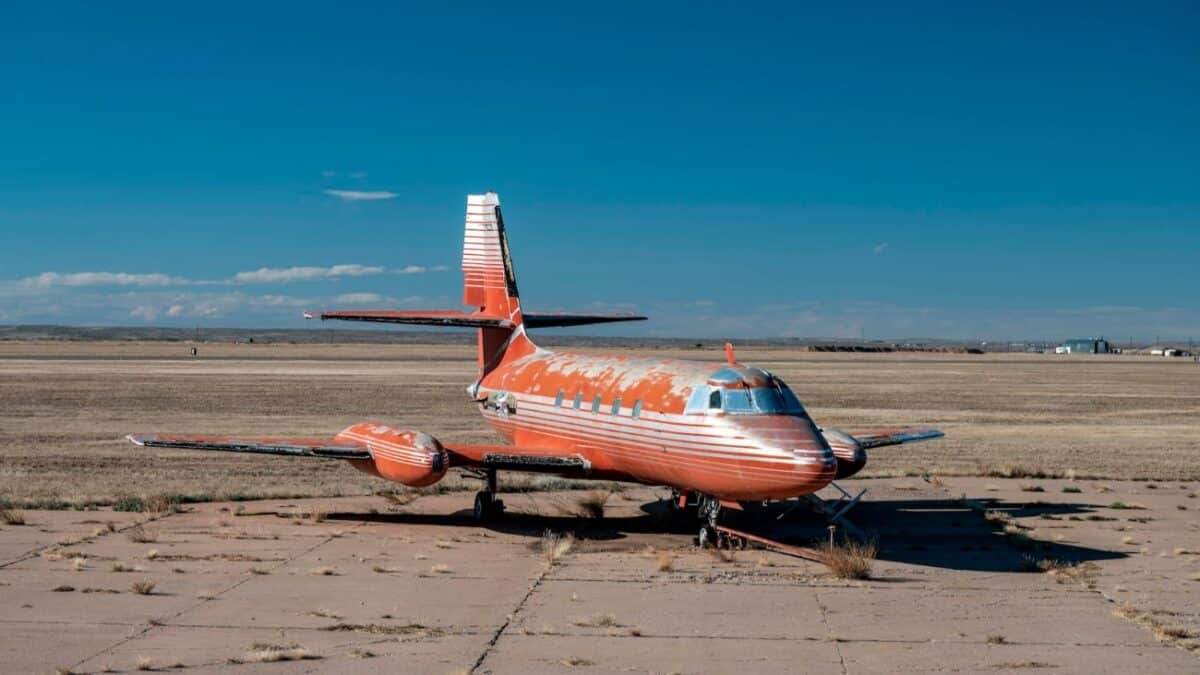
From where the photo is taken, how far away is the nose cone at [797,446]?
18219mm

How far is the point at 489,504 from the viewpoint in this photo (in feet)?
79.5

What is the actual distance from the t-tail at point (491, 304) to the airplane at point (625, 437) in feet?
0.33

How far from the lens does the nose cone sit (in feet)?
59.8

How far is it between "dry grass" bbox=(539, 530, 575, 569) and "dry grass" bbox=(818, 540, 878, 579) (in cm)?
419

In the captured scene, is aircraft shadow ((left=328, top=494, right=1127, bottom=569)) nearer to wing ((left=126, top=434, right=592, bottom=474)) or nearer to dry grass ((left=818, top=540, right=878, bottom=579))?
dry grass ((left=818, top=540, right=878, bottom=579))

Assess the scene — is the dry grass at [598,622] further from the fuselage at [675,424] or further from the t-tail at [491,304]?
the t-tail at [491,304]

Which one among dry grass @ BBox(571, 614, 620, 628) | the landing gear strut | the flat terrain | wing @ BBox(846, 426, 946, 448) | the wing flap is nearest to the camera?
the flat terrain

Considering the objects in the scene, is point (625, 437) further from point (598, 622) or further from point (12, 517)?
point (12, 517)

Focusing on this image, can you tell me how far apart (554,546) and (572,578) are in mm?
2572

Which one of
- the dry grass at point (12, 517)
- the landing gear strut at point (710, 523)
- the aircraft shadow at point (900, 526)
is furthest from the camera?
the dry grass at point (12, 517)

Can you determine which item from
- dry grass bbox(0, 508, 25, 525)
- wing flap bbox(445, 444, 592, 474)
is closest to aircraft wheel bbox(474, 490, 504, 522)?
wing flap bbox(445, 444, 592, 474)

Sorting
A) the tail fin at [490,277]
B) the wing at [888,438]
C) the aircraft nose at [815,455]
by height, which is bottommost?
the wing at [888,438]

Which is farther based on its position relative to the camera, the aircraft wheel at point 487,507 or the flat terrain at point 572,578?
the aircraft wheel at point 487,507

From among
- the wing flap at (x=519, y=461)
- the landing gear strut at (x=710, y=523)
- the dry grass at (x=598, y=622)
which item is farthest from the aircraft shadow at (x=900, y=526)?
the dry grass at (x=598, y=622)
